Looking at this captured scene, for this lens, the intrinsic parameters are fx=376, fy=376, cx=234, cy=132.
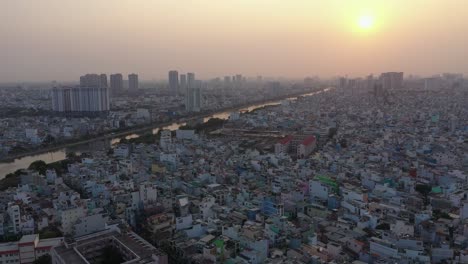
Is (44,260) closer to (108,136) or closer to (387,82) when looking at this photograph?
(108,136)

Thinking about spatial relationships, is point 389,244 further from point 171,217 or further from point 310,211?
point 171,217

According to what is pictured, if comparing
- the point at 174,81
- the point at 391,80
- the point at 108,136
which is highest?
the point at 174,81

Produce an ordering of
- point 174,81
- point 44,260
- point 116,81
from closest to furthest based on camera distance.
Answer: point 44,260 < point 116,81 < point 174,81

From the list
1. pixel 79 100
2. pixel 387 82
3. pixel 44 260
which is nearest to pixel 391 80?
pixel 387 82

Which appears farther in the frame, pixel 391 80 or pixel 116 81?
pixel 116 81

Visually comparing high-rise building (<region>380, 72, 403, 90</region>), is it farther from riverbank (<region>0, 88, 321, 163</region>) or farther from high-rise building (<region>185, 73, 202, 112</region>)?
high-rise building (<region>185, 73, 202, 112</region>)

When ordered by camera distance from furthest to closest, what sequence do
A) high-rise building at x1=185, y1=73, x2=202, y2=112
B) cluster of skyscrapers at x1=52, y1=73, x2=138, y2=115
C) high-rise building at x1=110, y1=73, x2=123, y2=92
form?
1. high-rise building at x1=110, y1=73, x2=123, y2=92
2. high-rise building at x1=185, y1=73, x2=202, y2=112
3. cluster of skyscrapers at x1=52, y1=73, x2=138, y2=115

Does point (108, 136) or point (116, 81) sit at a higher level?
point (116, 81)

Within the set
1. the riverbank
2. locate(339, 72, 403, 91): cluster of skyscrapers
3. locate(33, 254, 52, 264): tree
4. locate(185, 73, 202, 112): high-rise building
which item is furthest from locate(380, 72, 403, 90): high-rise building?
locate(33, 254, 52, 264): tree

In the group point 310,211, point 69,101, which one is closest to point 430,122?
point 310,211
